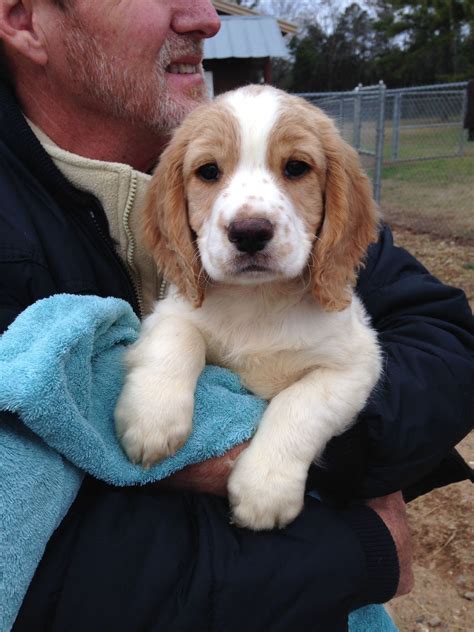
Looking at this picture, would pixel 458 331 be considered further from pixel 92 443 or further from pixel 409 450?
pixel 92 443

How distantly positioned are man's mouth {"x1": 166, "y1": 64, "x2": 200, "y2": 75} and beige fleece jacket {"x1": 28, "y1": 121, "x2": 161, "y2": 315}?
519 mm

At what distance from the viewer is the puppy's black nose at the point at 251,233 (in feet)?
6.80


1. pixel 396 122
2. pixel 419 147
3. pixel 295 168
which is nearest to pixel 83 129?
pixel 295 168

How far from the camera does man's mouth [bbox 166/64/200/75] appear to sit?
9.39 feet

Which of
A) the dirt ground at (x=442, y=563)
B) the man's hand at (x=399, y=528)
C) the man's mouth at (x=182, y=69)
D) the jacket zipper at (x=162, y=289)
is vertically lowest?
the dirt ground at (x=442, y=563)

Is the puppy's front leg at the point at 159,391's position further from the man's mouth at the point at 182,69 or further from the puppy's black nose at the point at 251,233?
the man's mouth at the point at 182,69

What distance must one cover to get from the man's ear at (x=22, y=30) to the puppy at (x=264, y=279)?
68cm

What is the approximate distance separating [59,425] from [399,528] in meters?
1.31

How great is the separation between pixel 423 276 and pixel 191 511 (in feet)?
5.02

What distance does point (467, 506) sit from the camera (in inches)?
176

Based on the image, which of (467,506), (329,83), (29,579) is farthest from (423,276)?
(329,83)

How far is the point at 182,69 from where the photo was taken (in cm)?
291

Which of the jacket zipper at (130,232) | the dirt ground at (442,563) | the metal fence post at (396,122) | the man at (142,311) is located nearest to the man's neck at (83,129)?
the man at (142,311)

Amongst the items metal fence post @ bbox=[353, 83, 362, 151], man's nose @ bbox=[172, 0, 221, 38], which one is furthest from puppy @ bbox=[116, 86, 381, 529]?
metal fence post @ bbox=[353, 83, 362, 151]
